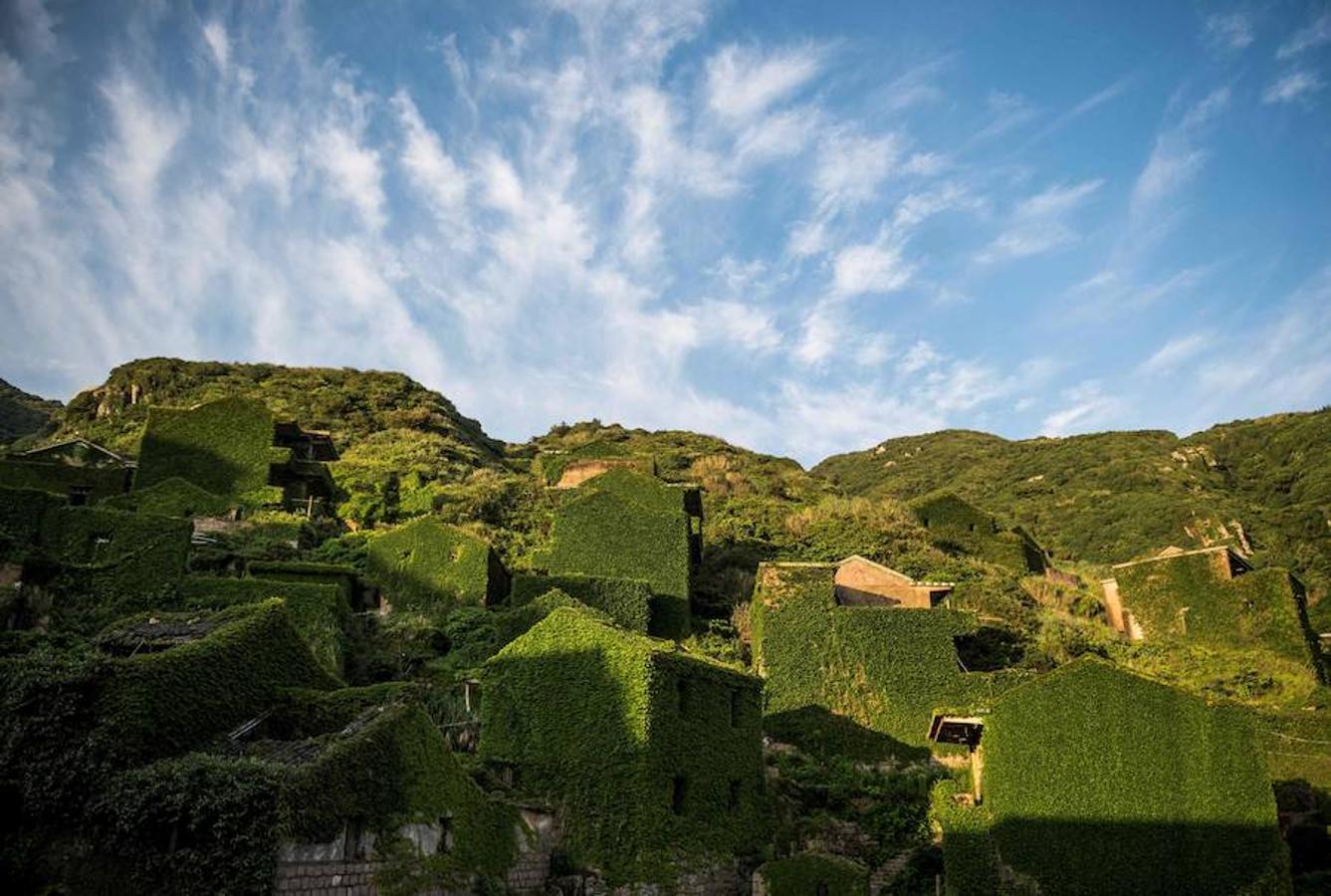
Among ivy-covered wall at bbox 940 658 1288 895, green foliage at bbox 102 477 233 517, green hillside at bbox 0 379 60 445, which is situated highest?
green hillside at bbox 0 379 60 445

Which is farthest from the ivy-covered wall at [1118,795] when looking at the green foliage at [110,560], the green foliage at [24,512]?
the green foliage at [24,512]

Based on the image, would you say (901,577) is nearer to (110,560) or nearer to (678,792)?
(678,792)

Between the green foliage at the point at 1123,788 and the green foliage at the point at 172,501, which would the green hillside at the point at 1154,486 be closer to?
the green foliage at the point at 1123,788

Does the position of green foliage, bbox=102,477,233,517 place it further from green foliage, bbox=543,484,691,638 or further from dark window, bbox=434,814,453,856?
dark window, bbox=434,814,453,856

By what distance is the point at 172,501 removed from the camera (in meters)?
37.5

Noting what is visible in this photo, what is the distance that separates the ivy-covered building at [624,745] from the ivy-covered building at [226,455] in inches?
928

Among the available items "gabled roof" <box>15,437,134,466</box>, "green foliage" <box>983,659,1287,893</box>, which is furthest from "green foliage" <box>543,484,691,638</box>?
"gabled roof" <box>15,437,134,466</box>

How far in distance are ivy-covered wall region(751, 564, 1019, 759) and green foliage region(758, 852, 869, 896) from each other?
26.1 ft

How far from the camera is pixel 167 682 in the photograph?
17.0 meters

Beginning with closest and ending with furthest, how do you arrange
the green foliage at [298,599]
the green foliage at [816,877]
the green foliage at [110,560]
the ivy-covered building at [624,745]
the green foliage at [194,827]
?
the green foliage at [194,827], the green foliage at [816,877], the ivy-covered building at [624,745], the green foliage at [110,560], the green foliage at [298,599]

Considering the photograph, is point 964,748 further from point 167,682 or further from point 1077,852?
point 167,682

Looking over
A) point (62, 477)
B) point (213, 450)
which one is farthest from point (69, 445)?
point (213, 450)

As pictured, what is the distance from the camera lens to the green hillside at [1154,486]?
5956 centimetres

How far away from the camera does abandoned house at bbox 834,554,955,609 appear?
37344mm
